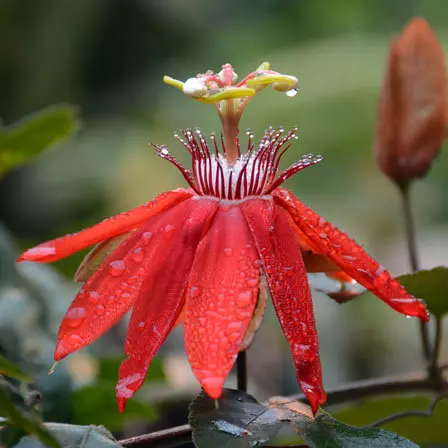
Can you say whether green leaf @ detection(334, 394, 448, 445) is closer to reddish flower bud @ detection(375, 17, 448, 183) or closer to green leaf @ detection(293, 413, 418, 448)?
reddish flower bud @ detection(375, 17, 448, 183)

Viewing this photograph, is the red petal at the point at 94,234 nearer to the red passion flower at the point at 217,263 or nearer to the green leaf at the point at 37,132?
the red passion flower at the point at 217,263

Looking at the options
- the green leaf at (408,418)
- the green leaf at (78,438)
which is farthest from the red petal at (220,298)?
the green leaf at (408,418)

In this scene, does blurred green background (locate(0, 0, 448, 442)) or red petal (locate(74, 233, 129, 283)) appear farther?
blurred green background (locate(0, 0, 448, 442))

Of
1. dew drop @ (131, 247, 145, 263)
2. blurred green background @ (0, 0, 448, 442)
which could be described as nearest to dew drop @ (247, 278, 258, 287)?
dew drop @ (131, 247, 145, 263)

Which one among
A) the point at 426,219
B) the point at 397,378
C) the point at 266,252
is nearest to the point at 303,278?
the point at 266,252

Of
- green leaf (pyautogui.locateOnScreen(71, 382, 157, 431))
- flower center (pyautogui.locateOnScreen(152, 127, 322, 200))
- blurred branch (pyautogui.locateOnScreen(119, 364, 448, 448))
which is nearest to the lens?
flower center (pyautogui.locateOnScreen(152, 127, 322, 200))

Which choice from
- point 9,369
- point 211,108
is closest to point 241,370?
point 9,369

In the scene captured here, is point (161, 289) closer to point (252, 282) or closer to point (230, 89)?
point (252, 282)
